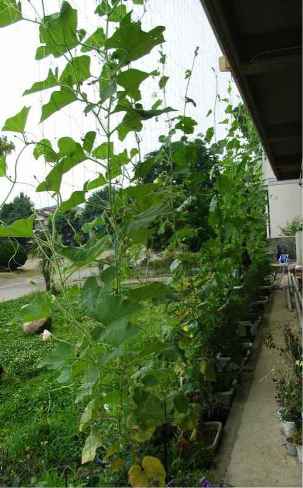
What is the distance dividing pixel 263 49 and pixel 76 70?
1159 millimetres

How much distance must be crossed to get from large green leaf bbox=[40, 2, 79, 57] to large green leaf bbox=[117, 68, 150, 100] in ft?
0.40

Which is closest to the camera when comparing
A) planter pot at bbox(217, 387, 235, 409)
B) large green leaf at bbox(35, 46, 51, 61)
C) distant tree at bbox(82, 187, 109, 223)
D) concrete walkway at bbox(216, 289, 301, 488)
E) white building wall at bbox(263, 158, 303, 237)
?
large green leaf at bbox(35, 46, 51, 61)

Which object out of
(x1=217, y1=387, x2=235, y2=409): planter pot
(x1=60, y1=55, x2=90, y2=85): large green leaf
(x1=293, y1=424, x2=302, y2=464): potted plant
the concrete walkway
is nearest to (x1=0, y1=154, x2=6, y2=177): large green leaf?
(x1=60, y1=55, x2=90, y2=85): large green leaf

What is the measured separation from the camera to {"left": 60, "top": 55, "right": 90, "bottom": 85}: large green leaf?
3.32 ft

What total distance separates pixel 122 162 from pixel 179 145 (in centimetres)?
40

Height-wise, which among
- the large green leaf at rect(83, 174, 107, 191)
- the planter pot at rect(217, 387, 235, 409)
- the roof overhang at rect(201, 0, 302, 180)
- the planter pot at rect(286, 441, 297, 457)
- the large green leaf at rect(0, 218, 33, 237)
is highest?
the roof overhang at rect(201, 0, 302, 180)

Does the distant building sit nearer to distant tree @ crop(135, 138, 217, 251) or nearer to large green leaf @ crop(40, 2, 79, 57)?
distant tree @ crop(135, 138, 217, 251)

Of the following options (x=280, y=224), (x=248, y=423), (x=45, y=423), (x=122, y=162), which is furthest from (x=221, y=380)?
(x=280, y=224)

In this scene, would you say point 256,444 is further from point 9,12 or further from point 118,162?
point 9,12

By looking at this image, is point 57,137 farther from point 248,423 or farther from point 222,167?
point 222,167

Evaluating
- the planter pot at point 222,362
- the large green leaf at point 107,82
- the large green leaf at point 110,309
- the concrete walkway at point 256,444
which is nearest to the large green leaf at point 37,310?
the large green leaf at point 110,309

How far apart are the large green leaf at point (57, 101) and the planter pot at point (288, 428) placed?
1322 millimetres

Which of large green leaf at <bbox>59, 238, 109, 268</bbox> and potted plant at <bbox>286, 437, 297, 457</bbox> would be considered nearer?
large green leaf at <bbox>59, 238, 109, 268</bbox>

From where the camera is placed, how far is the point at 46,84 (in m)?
0.98
